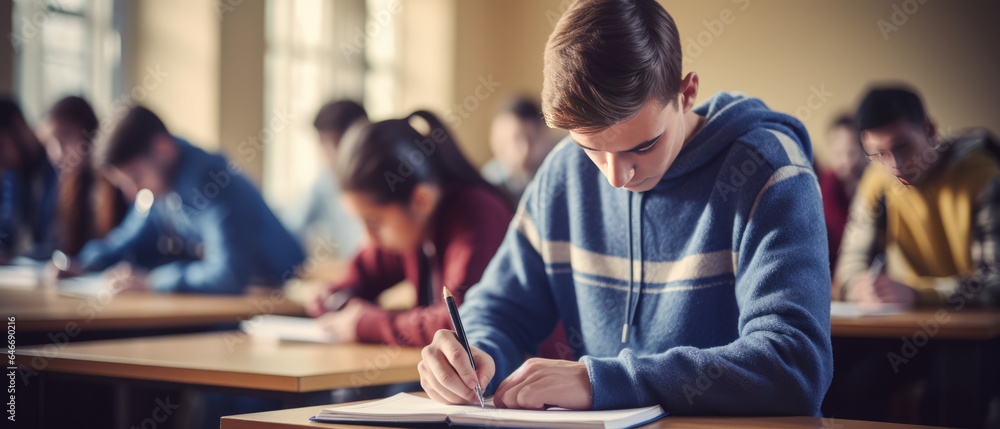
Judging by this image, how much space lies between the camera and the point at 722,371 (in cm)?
101

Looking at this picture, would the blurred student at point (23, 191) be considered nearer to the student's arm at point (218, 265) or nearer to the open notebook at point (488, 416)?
the student's arm at point (218, 265)

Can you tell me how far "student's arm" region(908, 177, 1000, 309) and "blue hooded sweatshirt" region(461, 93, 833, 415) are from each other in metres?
1.60

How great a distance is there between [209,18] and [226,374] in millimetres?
3928

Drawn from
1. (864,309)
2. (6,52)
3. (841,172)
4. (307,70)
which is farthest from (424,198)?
(307,70)

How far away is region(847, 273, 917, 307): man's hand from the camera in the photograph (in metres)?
2.51

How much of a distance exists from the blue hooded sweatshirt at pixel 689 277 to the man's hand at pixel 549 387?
2 centimetres

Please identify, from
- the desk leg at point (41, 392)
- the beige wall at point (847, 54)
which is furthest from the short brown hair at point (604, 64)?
the beige wall at point (847, 54)

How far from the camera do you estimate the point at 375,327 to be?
1.84 meters

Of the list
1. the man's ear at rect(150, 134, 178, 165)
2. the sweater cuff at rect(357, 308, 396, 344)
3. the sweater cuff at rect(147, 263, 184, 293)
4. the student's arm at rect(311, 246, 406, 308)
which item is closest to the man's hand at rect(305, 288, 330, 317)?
the student's arm at rect(311, 246, 406, 308)

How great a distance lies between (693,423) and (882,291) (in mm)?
1833

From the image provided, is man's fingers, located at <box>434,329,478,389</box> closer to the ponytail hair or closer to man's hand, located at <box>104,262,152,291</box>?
the ponytail hair

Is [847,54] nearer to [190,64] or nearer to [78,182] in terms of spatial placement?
[190,64]

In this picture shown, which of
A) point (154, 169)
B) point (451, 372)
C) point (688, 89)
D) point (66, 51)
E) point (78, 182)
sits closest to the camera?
point (451, 372)

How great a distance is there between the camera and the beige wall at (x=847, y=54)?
211 inches
